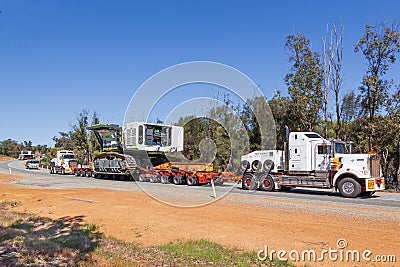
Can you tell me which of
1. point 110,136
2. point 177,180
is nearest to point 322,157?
point 177,180

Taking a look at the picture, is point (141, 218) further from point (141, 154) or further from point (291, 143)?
point (141, 154)

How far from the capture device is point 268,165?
2227cm

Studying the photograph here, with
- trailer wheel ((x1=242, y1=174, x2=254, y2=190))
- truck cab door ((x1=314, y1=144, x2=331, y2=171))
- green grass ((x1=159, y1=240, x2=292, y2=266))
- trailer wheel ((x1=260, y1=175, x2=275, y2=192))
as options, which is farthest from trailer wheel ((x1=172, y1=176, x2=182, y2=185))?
green grass ((x1=159, y1=240, x2=292, y2=266))

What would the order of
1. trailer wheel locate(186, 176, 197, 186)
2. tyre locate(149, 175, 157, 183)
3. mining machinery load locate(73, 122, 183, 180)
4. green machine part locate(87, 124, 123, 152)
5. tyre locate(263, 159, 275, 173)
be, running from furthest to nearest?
green machine part locate(87, 124, 123, 152) → tyre locate(149, 175, 157, 183) → mining machinery load locate(73, 122, 183, 180) → trailer wheel locate(186, 176, 197, 186) → tyre locate(263, 159, 275, 173)

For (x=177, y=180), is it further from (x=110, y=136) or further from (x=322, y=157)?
(x=322, y=157)

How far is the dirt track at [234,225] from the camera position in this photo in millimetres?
9266

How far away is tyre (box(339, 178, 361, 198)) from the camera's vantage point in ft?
59.5

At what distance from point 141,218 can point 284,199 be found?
26.6ft

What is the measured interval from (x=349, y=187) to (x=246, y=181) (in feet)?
21.5

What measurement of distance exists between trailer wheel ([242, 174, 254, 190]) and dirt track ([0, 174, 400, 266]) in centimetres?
636

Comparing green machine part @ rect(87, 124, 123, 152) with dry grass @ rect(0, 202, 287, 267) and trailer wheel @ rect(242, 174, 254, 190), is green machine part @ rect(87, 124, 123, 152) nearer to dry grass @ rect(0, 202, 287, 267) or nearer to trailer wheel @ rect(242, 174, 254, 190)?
trailer wheel @ rect(242, 174, 254, 190)

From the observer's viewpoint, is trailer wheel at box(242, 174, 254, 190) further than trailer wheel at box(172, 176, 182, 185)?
No

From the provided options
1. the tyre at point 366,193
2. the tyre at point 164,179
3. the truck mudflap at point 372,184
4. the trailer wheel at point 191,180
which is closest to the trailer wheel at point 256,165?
the trailer wheel at point 191,180

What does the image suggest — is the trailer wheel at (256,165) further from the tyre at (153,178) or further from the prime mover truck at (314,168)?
the tyre at (153,178)
